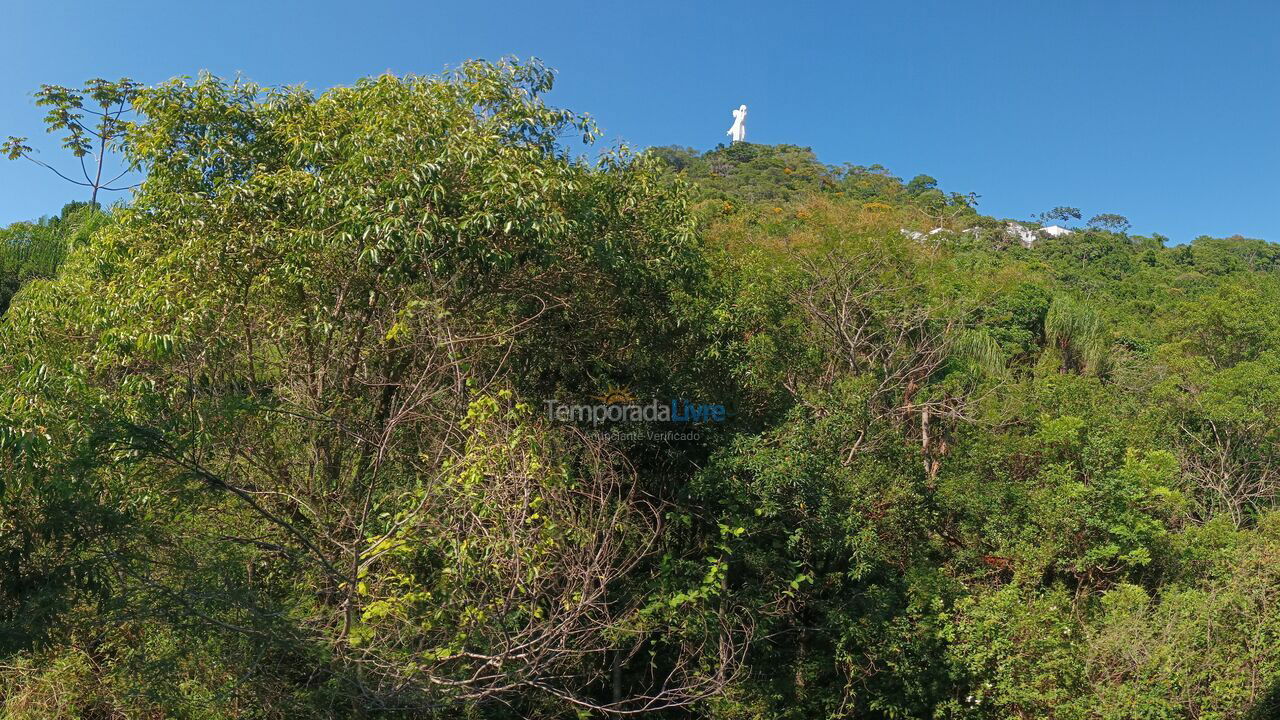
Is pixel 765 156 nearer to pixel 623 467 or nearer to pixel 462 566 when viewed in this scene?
pixel 623 467

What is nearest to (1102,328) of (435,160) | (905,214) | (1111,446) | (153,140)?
(905,214)

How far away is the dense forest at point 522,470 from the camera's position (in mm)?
3758

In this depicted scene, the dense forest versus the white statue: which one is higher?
the white statue

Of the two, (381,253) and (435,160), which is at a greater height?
(435,160)

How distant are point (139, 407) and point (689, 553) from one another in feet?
12.7

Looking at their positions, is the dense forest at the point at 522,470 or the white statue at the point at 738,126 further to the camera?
the white statue at the point at 738,126

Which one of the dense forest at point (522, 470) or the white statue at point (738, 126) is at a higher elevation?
the white statue at point (738, 126)

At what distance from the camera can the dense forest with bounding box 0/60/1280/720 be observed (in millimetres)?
3758

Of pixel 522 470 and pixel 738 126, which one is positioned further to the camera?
pixel 738 126

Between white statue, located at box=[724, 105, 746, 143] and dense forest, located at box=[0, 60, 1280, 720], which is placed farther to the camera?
white statue, located at box=[724, 105, 746, 143]

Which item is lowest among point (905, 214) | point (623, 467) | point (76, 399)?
point (623, 467)

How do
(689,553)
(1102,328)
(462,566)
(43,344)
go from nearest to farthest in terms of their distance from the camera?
(462,566)
(43,344)
(689,553)
(1102,328)

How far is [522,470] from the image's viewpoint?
3.65m

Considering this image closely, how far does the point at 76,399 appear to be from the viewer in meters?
3.65
